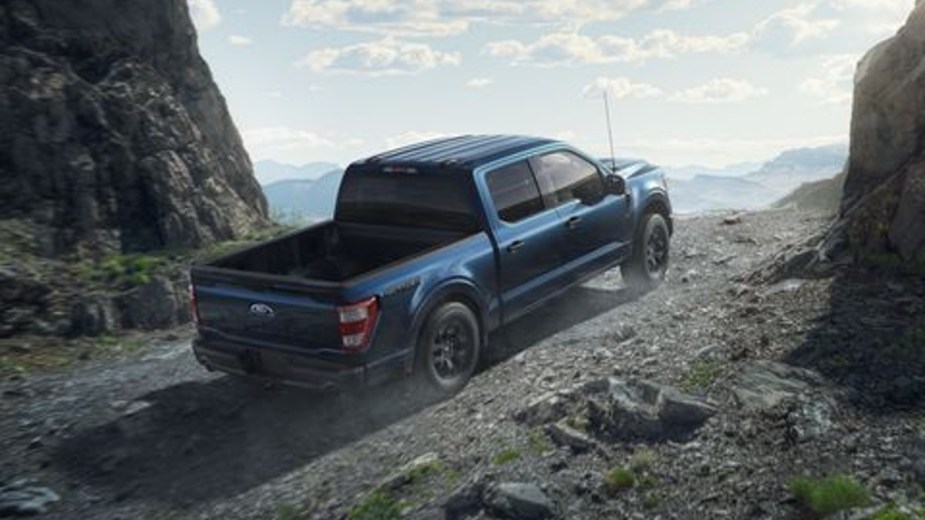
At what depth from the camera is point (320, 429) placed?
7.69m

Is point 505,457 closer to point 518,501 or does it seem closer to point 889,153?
point 518,501

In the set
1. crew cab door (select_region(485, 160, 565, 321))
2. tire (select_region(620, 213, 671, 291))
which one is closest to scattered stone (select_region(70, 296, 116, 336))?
crew cab door (select_region(485, 160, 565, 321))

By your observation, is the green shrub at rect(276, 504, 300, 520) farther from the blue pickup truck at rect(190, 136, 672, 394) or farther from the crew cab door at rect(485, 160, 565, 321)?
the crew cab door at rect(485, 160, 565, 321)

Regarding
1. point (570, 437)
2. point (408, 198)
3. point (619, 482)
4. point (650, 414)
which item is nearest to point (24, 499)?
point (570, 437)

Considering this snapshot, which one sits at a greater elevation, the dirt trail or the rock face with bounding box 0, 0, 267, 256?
the rock face with bounding box 0, 0, 267, 256

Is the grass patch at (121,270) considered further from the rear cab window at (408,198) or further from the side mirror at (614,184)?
the side mirror at (614,184)

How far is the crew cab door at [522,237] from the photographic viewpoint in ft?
28.3

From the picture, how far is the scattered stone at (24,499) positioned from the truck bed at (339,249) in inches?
102

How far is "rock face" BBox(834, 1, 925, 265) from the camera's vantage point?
835cm

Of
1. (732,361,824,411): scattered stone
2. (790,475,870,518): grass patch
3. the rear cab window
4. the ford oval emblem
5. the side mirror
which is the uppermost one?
the rear cab window

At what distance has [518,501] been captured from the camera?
5617 mm

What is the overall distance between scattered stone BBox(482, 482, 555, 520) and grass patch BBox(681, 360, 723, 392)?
1.78 metres

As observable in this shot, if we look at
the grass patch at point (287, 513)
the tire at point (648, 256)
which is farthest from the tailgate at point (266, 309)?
the tire at point (648, 256)

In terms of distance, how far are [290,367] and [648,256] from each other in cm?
534
